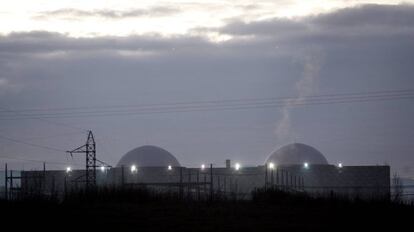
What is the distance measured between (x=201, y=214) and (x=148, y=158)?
186 ft

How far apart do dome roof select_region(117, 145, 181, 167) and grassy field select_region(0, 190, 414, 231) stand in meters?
49.2

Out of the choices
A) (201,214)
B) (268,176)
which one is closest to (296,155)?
(268,176)

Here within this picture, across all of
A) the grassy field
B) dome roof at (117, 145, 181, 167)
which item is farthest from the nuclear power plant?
the grassy field

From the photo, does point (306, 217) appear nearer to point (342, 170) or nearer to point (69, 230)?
point (69, 230)

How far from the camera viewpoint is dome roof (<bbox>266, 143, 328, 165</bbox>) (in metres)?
75.4

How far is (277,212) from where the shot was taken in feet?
83.4

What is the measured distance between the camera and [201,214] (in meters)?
24.1

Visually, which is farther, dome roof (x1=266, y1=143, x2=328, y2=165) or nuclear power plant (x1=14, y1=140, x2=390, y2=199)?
dome roof (x1=266, y1=143, x2=328, y2=165)

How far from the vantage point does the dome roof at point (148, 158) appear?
79.9 m

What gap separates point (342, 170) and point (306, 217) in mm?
46797

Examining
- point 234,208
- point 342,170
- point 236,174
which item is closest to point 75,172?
point 236,174

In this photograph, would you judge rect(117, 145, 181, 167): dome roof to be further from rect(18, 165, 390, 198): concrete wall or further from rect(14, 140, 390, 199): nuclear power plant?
rect(18, 165, 390, 198): concrete wall

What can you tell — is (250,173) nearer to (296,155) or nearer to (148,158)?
(296,155)

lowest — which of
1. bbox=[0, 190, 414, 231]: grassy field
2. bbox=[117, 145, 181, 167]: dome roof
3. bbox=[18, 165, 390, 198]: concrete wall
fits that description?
bbox=[0, 190, 414, 231]: grassy field
